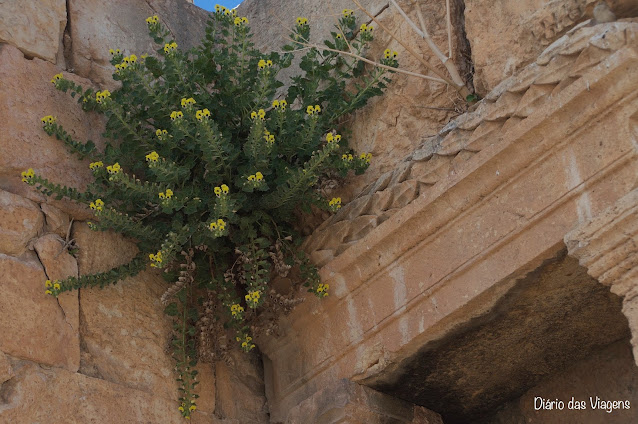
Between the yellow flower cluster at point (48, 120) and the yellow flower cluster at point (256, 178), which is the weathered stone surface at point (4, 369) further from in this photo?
the yellow flower cluster at point (256, 178)

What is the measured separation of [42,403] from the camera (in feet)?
12.2

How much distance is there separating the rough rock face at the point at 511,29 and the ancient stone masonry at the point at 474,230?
24 centimetres

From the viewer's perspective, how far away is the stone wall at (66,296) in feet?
12.5

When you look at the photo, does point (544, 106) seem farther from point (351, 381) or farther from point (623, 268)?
point (351, 381)

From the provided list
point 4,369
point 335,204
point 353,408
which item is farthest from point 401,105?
point 4,369

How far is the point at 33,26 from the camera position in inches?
182

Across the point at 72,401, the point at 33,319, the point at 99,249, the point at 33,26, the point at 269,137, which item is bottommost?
the point at 72,401

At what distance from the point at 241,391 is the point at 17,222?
1347 millimetres

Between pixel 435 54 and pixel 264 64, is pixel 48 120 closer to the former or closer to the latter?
pixel 264 64

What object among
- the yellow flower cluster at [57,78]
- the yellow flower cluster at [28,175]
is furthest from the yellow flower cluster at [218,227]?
the yellow flower cluster at [57,78]

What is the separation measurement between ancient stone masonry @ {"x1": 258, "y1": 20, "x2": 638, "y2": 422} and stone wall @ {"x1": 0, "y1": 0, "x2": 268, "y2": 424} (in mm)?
585

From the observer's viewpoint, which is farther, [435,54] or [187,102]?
[435,54]

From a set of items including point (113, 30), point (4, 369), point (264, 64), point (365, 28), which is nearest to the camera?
point (4, 369)

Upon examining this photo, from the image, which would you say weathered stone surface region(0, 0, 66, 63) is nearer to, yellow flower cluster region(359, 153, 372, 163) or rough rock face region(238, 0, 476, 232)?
rough rock face region(238, 0, 476, 232)
